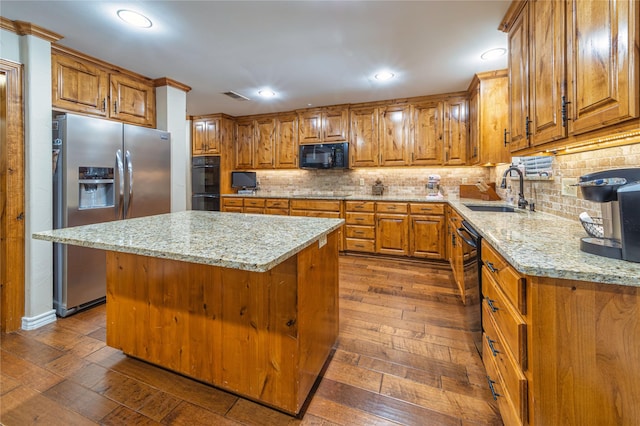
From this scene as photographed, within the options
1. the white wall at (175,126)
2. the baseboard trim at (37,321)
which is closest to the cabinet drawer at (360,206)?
the white wall at (175,126)

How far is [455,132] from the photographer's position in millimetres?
3959

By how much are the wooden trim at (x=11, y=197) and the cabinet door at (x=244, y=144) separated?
3.19 m

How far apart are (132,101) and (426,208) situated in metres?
3.80

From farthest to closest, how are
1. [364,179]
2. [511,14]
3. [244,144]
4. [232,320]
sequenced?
[244,144], [364,179], [511,14], [232,320]

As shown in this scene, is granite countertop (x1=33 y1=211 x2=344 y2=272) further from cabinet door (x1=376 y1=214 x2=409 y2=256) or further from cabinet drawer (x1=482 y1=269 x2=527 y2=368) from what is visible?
cabinet door (x1=376 y1=214 x2=409 y2=256)

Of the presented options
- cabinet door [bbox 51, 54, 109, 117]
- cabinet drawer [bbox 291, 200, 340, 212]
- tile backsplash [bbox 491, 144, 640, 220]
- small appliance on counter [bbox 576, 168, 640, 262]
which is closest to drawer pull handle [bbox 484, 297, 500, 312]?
small appliance on counter [bbox 576, 168, 640, 262]

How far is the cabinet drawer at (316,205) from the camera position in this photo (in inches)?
169

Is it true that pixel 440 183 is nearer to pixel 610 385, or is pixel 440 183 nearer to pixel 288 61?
pixel 288 61

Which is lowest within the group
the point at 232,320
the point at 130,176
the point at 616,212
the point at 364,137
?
the point at 232,320

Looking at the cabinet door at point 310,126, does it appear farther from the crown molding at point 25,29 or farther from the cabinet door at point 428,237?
the crown molding at point 25,29

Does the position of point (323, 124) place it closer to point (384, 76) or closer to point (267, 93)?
point (267, 93)

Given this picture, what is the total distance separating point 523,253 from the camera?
3.48ft

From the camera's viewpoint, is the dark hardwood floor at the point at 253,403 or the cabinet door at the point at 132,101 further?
the cabinet door at the point at 132,101

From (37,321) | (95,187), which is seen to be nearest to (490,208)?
(95,187)
